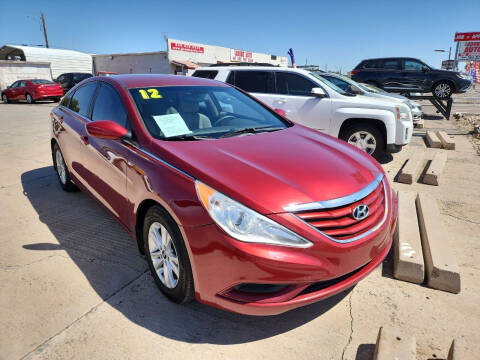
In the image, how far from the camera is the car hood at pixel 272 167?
194cm

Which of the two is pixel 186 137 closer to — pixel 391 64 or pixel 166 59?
pixel 391 64

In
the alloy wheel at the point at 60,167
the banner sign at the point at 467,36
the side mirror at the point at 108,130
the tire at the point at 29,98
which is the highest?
the banner sign at the point at 467,36

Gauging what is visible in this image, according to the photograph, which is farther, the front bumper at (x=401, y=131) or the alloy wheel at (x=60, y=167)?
the front bumper at (x=401, y=131)

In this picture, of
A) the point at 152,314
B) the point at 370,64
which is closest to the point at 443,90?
the point at 370,64

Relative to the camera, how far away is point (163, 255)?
239 cm

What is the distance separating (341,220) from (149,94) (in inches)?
78.5

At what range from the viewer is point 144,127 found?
2.61 metres

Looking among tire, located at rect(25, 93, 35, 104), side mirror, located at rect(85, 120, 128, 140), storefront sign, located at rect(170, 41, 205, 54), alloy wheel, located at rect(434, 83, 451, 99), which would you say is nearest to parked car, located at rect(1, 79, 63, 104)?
tire, located at rect(25, 93, 35, 104)

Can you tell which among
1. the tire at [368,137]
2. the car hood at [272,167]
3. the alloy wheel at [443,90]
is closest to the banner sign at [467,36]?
the alloy wheel at [443,90]

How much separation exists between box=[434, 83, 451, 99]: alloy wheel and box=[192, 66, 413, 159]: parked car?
32.9 ft

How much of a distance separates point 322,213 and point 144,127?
1.52m

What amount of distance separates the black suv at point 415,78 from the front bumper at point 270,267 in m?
14.0

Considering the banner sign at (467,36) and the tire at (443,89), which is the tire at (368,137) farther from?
the banner sign at (467,36)

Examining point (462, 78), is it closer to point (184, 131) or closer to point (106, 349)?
point (184, 131)
